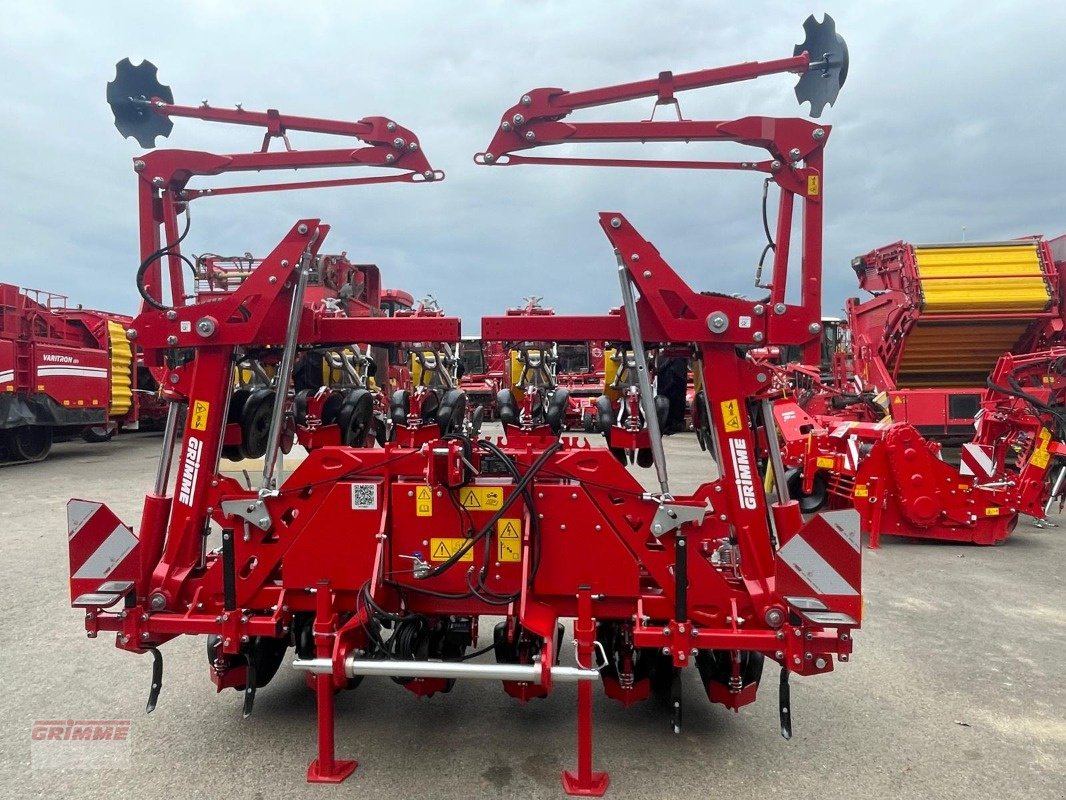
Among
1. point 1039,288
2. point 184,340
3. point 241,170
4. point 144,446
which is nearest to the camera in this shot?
point 184,340

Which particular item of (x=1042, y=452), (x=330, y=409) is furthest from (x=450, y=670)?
(x=1042, y=452)

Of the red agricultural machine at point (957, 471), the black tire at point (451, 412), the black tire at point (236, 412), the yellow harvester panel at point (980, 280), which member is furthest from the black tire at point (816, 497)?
the black tire at point (236, 412)

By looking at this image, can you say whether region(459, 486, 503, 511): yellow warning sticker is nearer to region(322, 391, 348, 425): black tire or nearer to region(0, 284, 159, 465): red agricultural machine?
region(322, 391, 348, 425): black tire

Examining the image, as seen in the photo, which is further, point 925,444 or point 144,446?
point 144,446

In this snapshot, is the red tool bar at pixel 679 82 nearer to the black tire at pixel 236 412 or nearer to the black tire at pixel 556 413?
the black tire at pixel 556 413

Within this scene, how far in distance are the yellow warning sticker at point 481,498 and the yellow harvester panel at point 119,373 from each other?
45.9 feet

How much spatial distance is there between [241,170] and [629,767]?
3273 millimetres

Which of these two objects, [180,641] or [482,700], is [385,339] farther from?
[180,641]

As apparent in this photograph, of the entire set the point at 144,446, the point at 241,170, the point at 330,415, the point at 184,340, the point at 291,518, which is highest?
the point at 241,170

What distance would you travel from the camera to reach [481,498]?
305cm

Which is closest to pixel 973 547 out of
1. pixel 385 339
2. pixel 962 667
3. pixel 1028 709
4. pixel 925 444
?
pixel 925 444

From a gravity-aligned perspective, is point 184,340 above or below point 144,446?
above

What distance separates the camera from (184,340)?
3.17 metres

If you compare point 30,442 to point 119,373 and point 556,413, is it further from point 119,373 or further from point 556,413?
point 556,413
